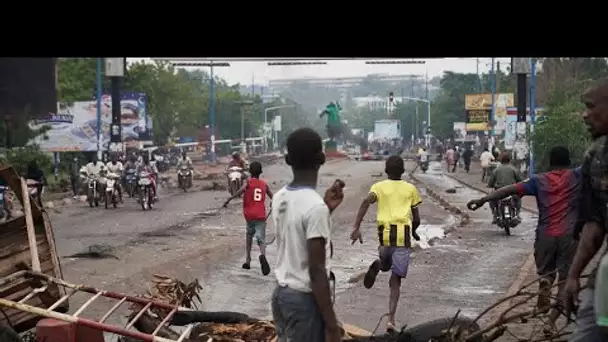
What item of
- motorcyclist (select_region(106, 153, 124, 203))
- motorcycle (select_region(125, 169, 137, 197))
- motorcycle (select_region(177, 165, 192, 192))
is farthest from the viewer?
motorcycle (select_region(177, 165, 192, 192))

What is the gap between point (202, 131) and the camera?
242 ft

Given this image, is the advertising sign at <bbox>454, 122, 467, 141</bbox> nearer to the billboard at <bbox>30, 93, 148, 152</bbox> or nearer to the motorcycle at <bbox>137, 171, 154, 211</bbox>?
the billboard at <bbox>30, 93, 148, 152</bbox>

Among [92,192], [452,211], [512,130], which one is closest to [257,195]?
[452,211]

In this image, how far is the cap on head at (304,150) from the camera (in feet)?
15.5

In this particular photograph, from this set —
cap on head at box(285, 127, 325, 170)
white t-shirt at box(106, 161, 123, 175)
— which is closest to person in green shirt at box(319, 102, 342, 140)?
white t-shirt at box(106, 161, 123, 175)

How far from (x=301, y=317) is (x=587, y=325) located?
4.22 ft

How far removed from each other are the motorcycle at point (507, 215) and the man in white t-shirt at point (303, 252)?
13737 millimetres

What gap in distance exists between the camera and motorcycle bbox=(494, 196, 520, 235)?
18.0 m

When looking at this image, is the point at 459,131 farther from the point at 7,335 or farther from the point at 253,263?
the point at 7,335

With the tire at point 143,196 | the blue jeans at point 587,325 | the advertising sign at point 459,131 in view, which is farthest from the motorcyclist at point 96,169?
the advertising sign at point 459,131

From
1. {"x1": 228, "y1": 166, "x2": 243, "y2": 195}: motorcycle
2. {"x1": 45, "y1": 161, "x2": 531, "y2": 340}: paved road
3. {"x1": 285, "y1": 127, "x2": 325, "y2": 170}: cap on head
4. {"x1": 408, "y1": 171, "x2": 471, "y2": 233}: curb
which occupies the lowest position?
{"x1": 408, "y1": 171, "x2": 471, "y2": 233}: curb

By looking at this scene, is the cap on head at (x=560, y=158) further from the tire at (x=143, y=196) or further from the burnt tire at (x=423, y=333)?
the tire at (x=143, y=196)

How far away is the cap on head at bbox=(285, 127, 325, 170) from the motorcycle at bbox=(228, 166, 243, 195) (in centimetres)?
2135
